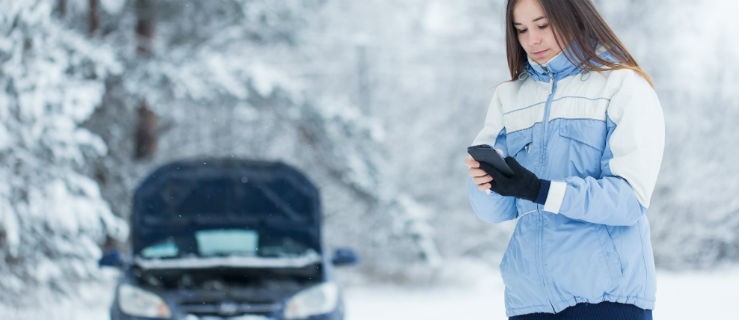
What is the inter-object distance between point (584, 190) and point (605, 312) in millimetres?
292

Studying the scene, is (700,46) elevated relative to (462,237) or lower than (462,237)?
elevated

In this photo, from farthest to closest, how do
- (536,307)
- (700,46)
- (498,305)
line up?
(700,46) → (498,305) → (536,307)

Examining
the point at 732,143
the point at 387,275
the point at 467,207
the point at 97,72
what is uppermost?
the point at 97,72

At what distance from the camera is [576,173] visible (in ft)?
6.89

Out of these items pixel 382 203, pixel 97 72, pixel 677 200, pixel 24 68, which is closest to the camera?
pixel 24 68

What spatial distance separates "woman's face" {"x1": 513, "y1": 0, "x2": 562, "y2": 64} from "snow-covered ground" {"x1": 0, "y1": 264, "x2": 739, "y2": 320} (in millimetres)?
4470

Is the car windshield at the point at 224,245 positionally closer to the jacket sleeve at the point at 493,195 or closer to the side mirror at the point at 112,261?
the side mirror at the point at 112,261

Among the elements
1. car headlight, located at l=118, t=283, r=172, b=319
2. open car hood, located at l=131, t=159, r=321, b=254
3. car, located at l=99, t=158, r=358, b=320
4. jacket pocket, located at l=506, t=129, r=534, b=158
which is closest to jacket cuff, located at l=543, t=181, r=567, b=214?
jacket pocket, located at l=506, t=129, r=534, b=158

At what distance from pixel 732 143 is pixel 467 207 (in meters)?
→ 3.65

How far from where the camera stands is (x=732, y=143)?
1221 centimetres

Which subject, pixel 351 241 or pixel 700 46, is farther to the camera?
pixel 700 46

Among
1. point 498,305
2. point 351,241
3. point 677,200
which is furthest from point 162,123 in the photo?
point 677,200

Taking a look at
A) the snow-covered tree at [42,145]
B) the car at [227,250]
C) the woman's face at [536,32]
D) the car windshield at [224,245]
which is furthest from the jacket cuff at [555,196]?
the snow-covered tree at [42,145]

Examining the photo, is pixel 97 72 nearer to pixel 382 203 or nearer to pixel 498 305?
pixel 382 203
